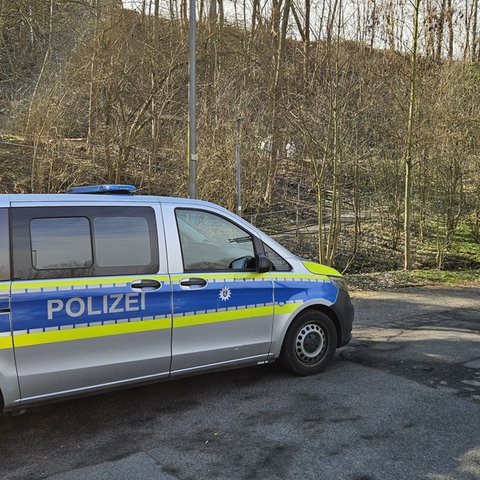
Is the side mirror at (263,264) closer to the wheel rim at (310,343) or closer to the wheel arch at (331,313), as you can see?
the wheel arch at (331,313)

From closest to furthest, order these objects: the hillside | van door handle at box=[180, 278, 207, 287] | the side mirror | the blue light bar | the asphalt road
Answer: the asphalt road < van door handle at box=[180, 278, 207, 287] < the blue light bar < the side mirror < the hillside

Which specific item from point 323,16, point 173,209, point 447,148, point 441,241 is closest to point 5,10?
point 323,16

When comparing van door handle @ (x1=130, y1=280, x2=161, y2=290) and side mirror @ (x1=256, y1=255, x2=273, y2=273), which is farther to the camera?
side mirror @ (x1=256, y1=255, x2=273, y2=273)

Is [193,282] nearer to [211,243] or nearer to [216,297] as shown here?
[216,297]

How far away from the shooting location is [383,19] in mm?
13086

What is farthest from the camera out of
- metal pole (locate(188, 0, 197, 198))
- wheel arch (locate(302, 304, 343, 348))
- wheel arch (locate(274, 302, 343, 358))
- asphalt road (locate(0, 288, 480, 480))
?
metal pole (locate(188, 0, 197, 198))

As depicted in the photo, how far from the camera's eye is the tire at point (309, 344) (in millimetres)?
5191

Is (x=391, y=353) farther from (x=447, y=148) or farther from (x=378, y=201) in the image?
(x=378, y=201)

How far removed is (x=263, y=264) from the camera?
15.9 ft

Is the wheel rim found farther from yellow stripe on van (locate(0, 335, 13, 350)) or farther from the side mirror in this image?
yellow stripe on van (locate(0, 335, 13, 350))

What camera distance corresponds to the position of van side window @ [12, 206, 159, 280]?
386 centimetres

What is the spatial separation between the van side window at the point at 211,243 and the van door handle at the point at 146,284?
324 millimetres

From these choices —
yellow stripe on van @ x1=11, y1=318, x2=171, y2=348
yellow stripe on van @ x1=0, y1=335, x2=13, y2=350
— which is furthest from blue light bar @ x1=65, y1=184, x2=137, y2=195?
yellow stripe on van @ x1=0, y1=335, x2=13, y2=350

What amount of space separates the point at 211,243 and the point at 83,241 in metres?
1.21
